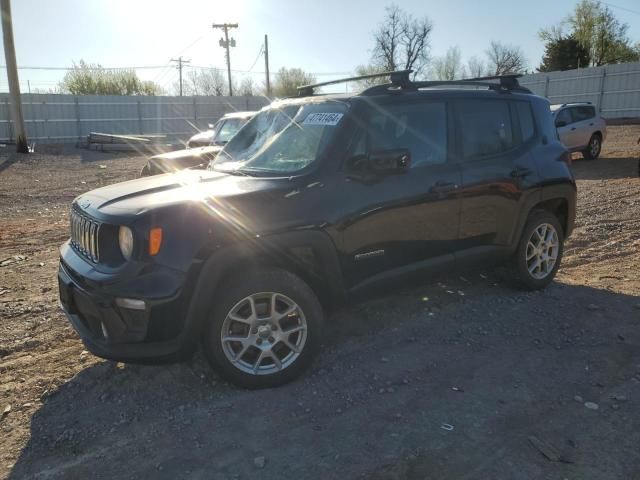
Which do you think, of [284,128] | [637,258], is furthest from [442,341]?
[637,258]

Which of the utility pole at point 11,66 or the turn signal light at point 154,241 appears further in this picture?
the utility pole at point 11,66

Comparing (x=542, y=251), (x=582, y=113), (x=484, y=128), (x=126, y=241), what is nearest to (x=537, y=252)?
(x=542, y=251)

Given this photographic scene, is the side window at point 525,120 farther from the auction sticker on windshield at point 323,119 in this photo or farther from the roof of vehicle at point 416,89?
the auction sticker on windshield at point 323,119

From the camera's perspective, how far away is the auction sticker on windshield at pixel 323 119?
387 centimetres

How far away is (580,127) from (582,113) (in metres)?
0.46

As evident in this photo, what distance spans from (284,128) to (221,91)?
56668 millimetres

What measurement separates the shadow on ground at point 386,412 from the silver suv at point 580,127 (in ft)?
40.2

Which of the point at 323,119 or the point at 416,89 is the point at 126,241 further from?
the point at 416,89

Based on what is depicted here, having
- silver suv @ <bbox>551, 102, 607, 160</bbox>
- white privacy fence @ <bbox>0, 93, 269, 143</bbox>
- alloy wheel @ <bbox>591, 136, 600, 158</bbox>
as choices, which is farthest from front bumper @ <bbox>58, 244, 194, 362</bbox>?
white privacy fence @ <bbox>0, 93, 269, 143</bbox>

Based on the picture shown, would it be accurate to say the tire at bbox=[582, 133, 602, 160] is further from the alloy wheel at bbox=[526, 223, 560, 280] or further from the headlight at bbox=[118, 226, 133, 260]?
the headlight at bbox=[118, 226, 133, 260]

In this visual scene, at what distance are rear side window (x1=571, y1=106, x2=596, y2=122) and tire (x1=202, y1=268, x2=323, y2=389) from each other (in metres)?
14.5

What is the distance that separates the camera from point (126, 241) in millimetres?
3113

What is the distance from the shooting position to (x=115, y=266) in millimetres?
3119

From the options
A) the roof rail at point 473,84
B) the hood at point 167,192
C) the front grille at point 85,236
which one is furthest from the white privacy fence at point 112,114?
the roof rail at point 473,84
